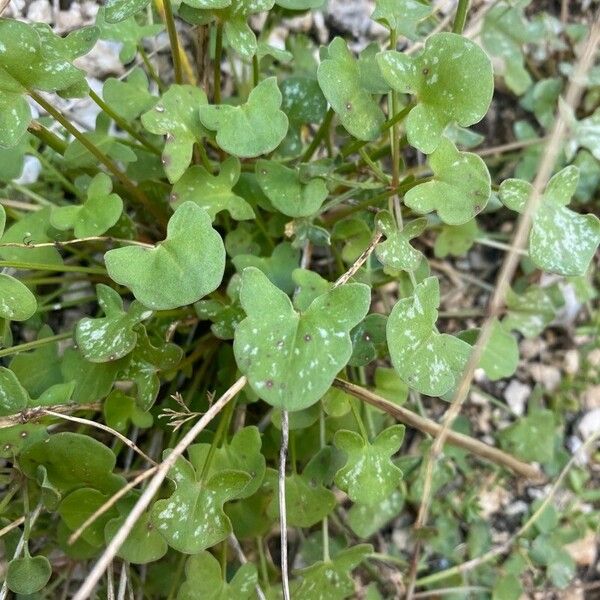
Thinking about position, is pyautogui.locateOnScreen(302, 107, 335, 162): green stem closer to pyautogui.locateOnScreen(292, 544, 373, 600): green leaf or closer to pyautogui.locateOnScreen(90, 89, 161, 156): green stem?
pyautogui.locateOnScreen(90, 89, 161, 156): green stem

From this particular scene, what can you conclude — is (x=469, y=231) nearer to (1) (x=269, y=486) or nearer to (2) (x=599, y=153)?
(2) (x=599, y=153)

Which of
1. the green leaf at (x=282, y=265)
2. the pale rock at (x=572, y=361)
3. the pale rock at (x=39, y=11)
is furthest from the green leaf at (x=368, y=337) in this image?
the pale rock at (x=39, y=11)

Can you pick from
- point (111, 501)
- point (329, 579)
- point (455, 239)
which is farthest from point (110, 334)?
point (455, 239)

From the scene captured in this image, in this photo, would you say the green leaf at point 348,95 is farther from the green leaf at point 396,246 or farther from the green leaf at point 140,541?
the green leaf at point 140,541

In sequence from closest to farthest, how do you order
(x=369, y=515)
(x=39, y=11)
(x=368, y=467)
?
(x=368, y=467) < (x=369, y=515) < (x=39, y=11)

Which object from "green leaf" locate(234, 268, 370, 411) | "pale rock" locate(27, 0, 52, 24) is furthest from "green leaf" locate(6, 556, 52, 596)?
"pale rock" locate(27, 0, 52, 24)

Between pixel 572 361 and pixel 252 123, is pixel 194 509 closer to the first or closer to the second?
pixel 252 123
